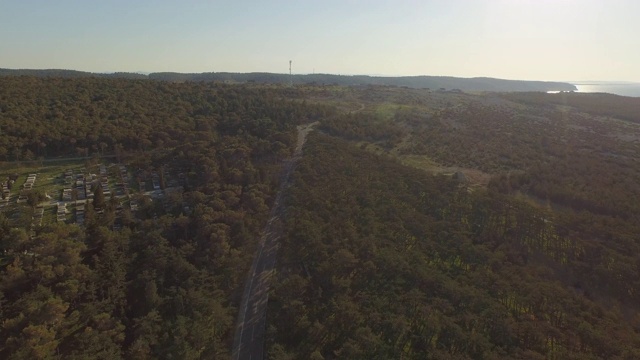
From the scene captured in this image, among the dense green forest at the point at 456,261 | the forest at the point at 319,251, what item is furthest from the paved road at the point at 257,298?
the dense green forest at the point at 456,261

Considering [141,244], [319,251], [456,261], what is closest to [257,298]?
[319,251]

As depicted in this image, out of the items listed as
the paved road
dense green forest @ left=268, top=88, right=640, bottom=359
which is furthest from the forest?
the paved road

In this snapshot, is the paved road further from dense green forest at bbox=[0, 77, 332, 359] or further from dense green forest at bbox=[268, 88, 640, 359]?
dense green forest at bbox=[268, 88, 640, 359]

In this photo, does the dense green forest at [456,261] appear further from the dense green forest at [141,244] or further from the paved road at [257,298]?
the dense green forest at [141,244]

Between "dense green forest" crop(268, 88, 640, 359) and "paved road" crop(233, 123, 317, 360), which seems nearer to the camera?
"dense green forest" crop(268, 88, 640, 359)

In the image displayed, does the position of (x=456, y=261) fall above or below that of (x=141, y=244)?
below

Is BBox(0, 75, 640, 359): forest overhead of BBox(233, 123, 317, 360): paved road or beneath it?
overhead

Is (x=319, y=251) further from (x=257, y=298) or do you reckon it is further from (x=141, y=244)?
(x=141, y=244)
